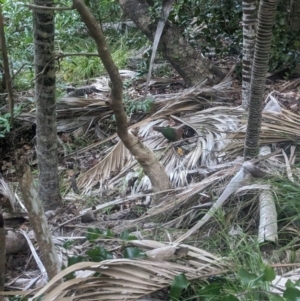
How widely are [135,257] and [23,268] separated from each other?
0.67 meters

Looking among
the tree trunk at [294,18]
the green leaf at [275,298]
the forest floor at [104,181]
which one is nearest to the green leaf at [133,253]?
the forest floor at [104,181]

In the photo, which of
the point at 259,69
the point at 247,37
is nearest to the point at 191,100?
the point at 247,37

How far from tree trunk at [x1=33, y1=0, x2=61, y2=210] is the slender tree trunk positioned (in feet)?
5.38

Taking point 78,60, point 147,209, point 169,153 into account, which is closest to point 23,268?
point 147,209

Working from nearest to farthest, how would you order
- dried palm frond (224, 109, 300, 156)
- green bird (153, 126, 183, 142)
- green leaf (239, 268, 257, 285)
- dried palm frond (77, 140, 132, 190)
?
1. green leaf (239, 268, 257, 285)
2. dried palm frond (224, 109, 300, 156)
3. dried palm frond (77, 140, 132, 190)
4. green bird (153, 126, 183, 142)

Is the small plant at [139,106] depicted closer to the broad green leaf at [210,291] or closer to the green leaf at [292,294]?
the broad green leaf at [210,291]

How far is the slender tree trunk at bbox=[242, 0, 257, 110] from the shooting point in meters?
4.14

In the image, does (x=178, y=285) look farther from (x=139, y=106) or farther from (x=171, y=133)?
(x=139, y=106)

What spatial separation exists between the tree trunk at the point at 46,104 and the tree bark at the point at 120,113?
41 centimetres

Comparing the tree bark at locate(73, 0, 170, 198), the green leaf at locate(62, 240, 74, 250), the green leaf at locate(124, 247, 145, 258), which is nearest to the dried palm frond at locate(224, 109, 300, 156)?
the tree bark at locate(73, 0, 170, 198)

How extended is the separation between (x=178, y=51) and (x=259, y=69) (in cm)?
230

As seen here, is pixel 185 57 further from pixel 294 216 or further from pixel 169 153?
pixel 294 216

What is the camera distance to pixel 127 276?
6.47ft

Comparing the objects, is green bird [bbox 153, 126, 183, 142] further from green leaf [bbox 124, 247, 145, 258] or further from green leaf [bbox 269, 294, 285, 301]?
green leaf [bbox 269, 294, 285, 301]
